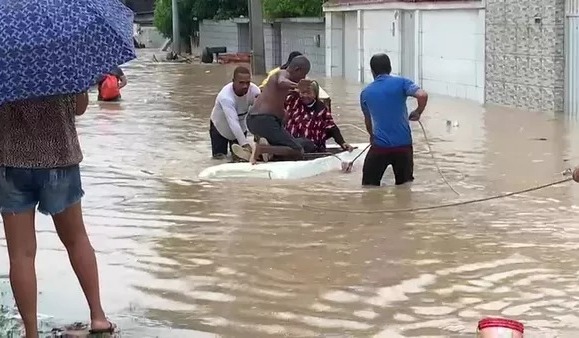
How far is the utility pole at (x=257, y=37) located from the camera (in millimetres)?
37281

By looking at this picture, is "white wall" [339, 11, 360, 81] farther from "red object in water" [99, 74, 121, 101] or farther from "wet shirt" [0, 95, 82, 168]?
"wet shirt" [0, 95, 82, 168]

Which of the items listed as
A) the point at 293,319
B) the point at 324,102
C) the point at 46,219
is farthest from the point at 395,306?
the point at 324,102

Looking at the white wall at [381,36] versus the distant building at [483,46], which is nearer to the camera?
the distant building at [483,46]

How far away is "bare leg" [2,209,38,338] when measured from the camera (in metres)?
5.31

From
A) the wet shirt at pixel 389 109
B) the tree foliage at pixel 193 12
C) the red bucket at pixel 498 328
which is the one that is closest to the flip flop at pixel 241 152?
the wet shirt at pixel 389 109

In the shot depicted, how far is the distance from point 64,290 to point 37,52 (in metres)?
2.13

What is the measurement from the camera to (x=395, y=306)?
632 cm

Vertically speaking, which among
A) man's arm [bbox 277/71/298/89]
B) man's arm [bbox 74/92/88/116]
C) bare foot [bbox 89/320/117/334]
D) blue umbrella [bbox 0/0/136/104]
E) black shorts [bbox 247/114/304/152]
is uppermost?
blue umbrella [bbox 0/0/136/104]

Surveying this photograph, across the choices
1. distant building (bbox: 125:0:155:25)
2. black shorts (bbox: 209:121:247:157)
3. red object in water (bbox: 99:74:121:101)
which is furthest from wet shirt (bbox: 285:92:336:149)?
distant building (bbox: 125:0:155:25)

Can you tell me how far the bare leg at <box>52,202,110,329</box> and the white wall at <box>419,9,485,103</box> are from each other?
59.9 feet

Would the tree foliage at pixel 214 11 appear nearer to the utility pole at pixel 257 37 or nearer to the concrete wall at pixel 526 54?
the utility pole at pixel 257 37

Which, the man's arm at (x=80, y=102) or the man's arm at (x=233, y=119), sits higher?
the man's arm at (x=80, y=102)

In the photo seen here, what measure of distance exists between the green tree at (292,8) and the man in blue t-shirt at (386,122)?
2912cm

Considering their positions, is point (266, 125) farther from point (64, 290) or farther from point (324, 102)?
point (64, 290)
